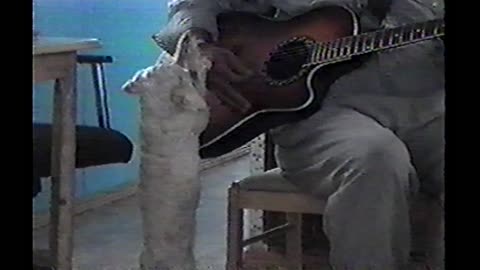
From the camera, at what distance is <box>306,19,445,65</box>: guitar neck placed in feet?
2.91

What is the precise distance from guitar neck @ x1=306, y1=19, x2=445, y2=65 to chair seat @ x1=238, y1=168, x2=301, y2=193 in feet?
0.53

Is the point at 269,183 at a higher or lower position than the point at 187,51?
lower

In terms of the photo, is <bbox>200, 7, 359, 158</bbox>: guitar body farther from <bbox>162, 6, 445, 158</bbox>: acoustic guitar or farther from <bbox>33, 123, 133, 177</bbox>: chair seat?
<bbox>33, 123, 133, 177</bbox>: chair seat

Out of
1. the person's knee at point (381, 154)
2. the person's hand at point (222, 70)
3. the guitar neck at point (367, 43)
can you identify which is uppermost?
the guitar neck at point (367, 43)

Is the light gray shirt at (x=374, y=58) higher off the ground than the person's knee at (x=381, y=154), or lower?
higher

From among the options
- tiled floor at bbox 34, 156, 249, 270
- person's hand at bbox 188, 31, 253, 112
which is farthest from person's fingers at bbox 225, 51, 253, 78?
tiled floor at bbox 34, 156, 249, 270

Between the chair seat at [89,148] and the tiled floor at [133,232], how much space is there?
0.07 meters

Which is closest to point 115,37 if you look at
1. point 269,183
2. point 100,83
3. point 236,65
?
point 100,83

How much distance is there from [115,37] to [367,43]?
0.34 meters

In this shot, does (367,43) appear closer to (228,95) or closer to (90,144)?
(228,95)

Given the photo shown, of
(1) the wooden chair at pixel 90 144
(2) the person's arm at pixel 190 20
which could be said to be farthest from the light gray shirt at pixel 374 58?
(1) the wooden chair at pixel 90 144

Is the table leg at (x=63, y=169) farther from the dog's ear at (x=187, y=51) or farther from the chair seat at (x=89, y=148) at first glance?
the dog's ear at (x=187, y=51)

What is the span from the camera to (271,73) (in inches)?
36.6

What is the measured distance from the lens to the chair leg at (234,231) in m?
0.96
